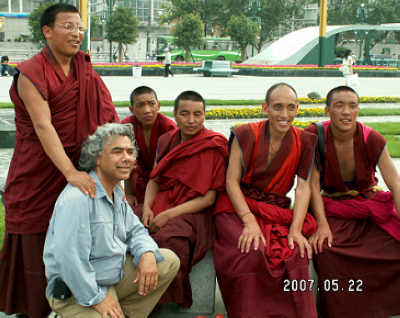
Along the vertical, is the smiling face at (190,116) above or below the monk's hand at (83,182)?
above

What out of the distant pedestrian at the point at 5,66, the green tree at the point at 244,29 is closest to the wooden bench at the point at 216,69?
the distant pedestrian at the point at 5,66

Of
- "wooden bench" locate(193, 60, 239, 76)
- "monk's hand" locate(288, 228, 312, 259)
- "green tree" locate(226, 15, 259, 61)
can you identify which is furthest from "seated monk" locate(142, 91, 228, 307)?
"green tree" locate(226, 15, 259, 61)

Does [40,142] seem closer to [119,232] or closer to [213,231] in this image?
[119,232]

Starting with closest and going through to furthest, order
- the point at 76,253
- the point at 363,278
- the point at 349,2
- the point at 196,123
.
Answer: the point at 76,253, the point at 363,278, the point at 196,123, the point at 349,2

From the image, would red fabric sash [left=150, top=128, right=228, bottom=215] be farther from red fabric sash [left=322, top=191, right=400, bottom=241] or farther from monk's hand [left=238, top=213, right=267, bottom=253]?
red fabric sash [left=322, top=191, right=400, bottom=241]

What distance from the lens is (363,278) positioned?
10.0ft

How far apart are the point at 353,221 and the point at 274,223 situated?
579 mm

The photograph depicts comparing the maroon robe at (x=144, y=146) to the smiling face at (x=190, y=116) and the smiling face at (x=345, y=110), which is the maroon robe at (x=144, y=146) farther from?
the smiling face at (x=345, y=110)

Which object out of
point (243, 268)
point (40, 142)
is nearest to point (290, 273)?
point (243, 268)

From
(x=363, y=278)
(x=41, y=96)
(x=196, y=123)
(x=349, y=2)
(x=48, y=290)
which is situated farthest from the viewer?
(x=349, y=2)

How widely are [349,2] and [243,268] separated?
189 ft

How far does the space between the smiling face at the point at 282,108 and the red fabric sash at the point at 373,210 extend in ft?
2.15

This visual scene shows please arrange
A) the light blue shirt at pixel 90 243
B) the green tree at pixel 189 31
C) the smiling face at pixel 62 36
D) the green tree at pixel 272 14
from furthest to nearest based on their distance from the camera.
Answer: the green tree at pixel 272 14 → the green tree at pixel 189 31 → the smiling face at pixel 62 36 → the light blue shirt at pixel 90 243

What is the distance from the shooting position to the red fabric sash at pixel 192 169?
3293 mm
